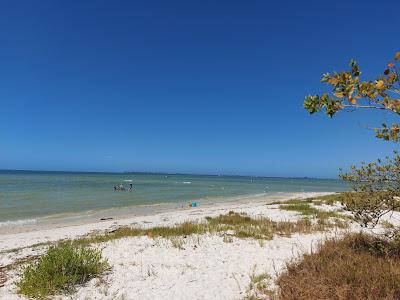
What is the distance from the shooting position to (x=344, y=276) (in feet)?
19.2

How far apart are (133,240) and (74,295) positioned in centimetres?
460

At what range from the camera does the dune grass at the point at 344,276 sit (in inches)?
203

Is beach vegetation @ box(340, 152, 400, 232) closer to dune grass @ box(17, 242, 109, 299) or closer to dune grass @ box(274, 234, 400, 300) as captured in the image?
dune grass @ box(274, 234, 400, 300)

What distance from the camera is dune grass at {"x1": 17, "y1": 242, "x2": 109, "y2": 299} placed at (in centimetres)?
609

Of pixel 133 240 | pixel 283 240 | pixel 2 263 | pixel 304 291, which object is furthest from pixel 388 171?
pixel 2 263

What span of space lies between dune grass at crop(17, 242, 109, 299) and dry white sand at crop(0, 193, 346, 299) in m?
0.27

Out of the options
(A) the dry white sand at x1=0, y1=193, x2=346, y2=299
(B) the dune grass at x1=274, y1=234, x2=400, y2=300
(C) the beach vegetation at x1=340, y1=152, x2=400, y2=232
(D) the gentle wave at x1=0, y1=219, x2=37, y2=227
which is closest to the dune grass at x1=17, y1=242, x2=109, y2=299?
(A) the dry white sand at x1=0, y1=193, x2=346, y2=299

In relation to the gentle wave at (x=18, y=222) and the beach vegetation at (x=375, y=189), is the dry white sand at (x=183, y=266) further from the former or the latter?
the gentle wave at (x=18, y=222)

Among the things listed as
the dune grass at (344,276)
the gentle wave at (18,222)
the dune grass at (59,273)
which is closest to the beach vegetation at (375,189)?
the dune grass at (344,276)

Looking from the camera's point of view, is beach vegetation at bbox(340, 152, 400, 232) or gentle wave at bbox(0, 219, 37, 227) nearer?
beach vegetation at bbox(340, 152, 400, 232)

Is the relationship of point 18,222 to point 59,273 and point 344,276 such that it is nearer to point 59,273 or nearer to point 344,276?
point 59,273

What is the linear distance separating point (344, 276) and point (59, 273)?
5.82 metres

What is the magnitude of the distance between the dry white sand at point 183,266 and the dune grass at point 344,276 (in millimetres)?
766

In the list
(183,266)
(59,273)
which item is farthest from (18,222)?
(183,266)
